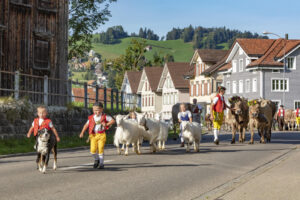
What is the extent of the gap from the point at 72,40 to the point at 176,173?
35.7 meters

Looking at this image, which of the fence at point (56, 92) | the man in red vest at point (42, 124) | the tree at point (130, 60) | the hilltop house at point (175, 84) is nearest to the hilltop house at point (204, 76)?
the hilltop house at point (175, 84)

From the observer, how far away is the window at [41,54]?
125 feet

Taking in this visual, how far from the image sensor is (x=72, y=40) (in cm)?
4819

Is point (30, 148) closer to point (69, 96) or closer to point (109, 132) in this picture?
point (69, 96)

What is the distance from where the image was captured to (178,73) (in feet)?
329

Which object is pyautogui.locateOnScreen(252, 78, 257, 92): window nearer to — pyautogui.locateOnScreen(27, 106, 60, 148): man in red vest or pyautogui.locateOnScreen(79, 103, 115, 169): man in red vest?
pyautogui.locateOnScreen(79, 103, 115, 169): man in red vest

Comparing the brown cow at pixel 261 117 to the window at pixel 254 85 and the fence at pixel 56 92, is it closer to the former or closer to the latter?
the fence at pixel 56 92

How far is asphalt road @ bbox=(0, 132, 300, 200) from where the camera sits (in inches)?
403

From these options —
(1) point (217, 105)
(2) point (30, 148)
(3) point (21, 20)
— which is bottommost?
(2) point (30, 148)

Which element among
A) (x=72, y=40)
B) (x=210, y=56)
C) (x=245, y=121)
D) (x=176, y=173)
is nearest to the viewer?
(x=176, y=173)

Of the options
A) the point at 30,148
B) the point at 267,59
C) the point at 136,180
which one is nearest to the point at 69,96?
the point at 30,148

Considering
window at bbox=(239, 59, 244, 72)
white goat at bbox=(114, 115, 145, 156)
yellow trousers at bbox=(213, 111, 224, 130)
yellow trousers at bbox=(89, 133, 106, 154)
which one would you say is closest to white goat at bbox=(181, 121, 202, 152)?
white goat at bbox=(114, 115, 145, 156)

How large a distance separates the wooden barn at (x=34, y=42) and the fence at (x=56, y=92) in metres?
0.06

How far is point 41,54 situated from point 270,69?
4093 centimetres
